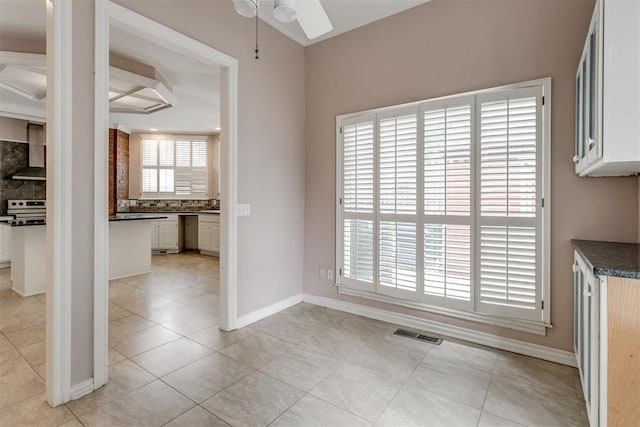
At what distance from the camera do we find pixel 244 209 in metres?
3.09

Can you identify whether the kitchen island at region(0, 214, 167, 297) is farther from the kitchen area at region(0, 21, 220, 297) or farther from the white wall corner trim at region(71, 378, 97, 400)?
the white wall corner trim at region(71, 378, 97, 400)

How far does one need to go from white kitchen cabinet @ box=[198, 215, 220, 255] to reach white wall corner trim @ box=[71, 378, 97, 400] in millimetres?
4972

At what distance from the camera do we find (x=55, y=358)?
6.21 feet

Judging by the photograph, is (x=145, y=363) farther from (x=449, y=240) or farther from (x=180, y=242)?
(x=180, y=242)

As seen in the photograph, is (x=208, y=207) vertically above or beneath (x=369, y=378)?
above

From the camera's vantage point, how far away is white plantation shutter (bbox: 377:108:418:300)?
3010 mm

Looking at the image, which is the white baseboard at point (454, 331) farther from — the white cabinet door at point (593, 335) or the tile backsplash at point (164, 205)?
the tile backsplash at point (164, 205)

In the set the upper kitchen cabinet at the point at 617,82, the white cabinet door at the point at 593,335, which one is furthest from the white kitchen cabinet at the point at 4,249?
the upper kitchen cabinet at the point at 617,82

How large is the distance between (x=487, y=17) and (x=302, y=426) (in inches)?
129

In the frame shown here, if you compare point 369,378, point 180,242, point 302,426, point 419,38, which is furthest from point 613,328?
point 180,242

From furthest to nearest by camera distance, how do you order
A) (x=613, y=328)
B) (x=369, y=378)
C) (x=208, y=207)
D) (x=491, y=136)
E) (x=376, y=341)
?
1. (x=208, y=207)
2. (x=376, y=341)
3. (x=491, y=136)
4. (x=369, y=378)
5. (x=613, y=328)

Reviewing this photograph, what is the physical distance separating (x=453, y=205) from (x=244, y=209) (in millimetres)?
1911

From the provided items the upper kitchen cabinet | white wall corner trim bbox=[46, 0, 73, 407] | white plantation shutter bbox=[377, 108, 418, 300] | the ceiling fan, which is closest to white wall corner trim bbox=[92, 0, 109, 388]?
white wall corner trim bbox=[46, 0, 73, 407]

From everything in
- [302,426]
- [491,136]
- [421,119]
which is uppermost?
[421,119]
